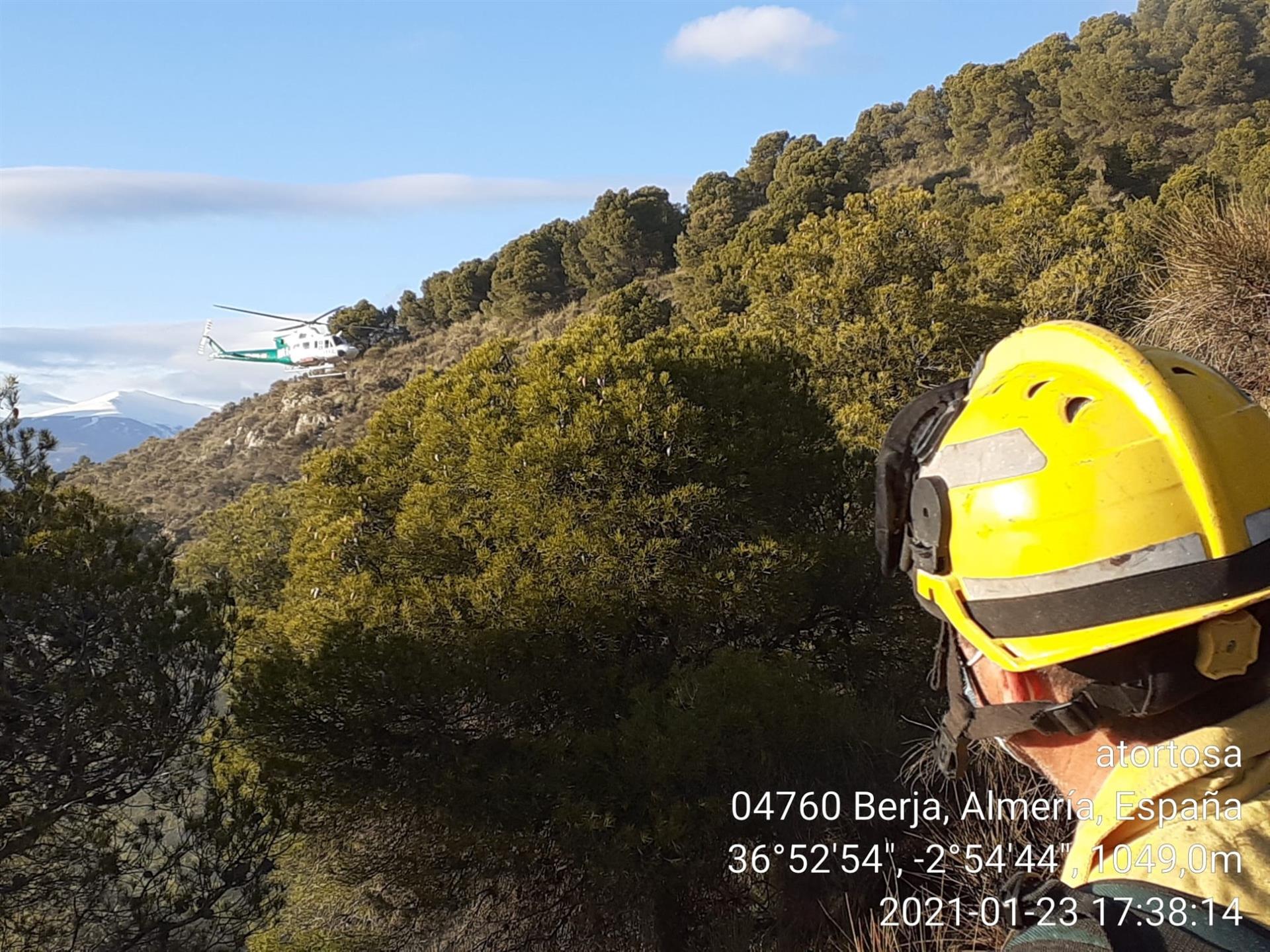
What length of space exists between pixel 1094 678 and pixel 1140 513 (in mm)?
264

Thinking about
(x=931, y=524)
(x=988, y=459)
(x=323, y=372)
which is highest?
(x=323, y=372)

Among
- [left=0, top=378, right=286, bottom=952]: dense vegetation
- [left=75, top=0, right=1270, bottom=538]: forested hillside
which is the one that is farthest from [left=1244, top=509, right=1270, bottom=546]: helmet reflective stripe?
[left=75, top=0, right=1270, bottom=538]: forested hillside

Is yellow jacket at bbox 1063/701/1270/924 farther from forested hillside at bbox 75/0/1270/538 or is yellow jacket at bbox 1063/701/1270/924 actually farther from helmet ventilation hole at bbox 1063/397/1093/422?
forested hillside at bbox 75/0/1270/538

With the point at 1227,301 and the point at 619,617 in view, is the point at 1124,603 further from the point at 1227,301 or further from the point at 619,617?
the point at 619,617

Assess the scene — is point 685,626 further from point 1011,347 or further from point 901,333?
point 1011,347

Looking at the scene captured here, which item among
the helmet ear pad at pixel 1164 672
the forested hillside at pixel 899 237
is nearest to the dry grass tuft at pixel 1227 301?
the forested hillside at pixel 899 237

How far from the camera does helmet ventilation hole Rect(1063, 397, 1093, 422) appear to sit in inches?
60.7

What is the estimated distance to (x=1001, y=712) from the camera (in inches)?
62.4

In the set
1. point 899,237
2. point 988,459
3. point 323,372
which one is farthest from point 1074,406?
point 323,372

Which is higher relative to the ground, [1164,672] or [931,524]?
[931,524]

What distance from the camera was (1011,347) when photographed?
179cm

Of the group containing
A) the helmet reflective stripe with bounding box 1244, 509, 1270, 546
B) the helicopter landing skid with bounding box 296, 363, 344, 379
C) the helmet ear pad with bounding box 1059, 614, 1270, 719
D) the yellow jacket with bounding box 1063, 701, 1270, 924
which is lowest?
the yellow jacket with bounding box 1063, 701, 1270, 924

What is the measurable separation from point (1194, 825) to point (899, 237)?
2065cm

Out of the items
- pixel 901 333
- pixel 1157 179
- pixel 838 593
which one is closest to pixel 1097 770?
pixel 838 593
